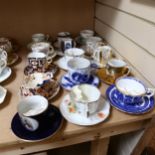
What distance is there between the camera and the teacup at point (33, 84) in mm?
559

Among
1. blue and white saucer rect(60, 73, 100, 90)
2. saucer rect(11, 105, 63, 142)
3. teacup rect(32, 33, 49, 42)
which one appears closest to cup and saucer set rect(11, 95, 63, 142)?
saucer rect(11, 105, 63, 142)

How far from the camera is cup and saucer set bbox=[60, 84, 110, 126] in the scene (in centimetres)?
49

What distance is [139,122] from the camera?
1.88 feet

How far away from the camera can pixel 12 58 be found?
0.84 m

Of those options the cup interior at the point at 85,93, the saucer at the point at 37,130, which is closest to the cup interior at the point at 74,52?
the cup interior at the point at 85,93

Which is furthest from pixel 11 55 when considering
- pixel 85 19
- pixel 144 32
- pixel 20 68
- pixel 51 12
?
pixel 144 32

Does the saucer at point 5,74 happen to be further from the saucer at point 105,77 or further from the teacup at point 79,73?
the saucer at point 105,77

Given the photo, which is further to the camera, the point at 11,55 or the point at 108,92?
the point at 11,55

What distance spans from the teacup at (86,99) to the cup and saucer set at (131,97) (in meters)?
0.06

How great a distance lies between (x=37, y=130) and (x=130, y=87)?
1.10ft

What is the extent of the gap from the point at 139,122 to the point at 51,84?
319 mm

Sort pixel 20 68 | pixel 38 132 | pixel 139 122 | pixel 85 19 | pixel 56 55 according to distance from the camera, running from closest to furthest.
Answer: pixel 38 132 → pixel 139 122 → pixel 20 68 → pixel 56 55 → pixel 85 19

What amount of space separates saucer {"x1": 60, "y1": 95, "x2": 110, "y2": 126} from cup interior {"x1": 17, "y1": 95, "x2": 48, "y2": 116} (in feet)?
0.20

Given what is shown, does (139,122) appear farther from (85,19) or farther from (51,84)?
(85,19)
